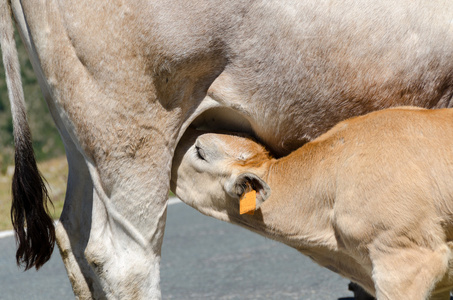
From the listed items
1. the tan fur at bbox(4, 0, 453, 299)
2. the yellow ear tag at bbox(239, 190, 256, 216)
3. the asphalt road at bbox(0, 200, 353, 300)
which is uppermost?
the tan fur at bbox(4, 0, 453, 299)

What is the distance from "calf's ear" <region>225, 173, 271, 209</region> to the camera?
12.8ft

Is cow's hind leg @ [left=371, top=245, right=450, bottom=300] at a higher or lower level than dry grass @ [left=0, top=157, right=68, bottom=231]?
higher

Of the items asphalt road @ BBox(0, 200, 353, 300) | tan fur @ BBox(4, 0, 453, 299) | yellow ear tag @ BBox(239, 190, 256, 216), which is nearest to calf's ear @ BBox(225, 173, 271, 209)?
yellow ear tag @ BBox(239, 190, 256, 216)

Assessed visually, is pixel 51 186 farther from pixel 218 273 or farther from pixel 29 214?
pixel 29 214

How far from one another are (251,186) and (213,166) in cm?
40

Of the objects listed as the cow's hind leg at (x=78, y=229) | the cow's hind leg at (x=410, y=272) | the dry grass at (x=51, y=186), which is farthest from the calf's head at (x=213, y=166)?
the dry grass at (x=51, y=186)

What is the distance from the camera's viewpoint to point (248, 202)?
3.93 metres

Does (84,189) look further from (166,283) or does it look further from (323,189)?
(166,283)

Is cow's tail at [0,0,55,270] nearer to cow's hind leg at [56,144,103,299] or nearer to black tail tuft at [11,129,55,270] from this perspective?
black tail tuft at [11,129,55,270]

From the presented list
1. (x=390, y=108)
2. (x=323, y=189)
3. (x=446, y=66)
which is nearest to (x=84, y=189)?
(x=323, y=189)

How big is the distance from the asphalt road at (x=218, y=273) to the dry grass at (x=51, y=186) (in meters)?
1.17

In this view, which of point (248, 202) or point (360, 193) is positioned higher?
point (360, 193)

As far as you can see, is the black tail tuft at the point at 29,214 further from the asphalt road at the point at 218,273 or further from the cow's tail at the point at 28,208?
the asphalt road at the point at 218,273

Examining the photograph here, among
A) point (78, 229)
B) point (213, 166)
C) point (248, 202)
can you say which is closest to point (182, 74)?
point (213, 166)
